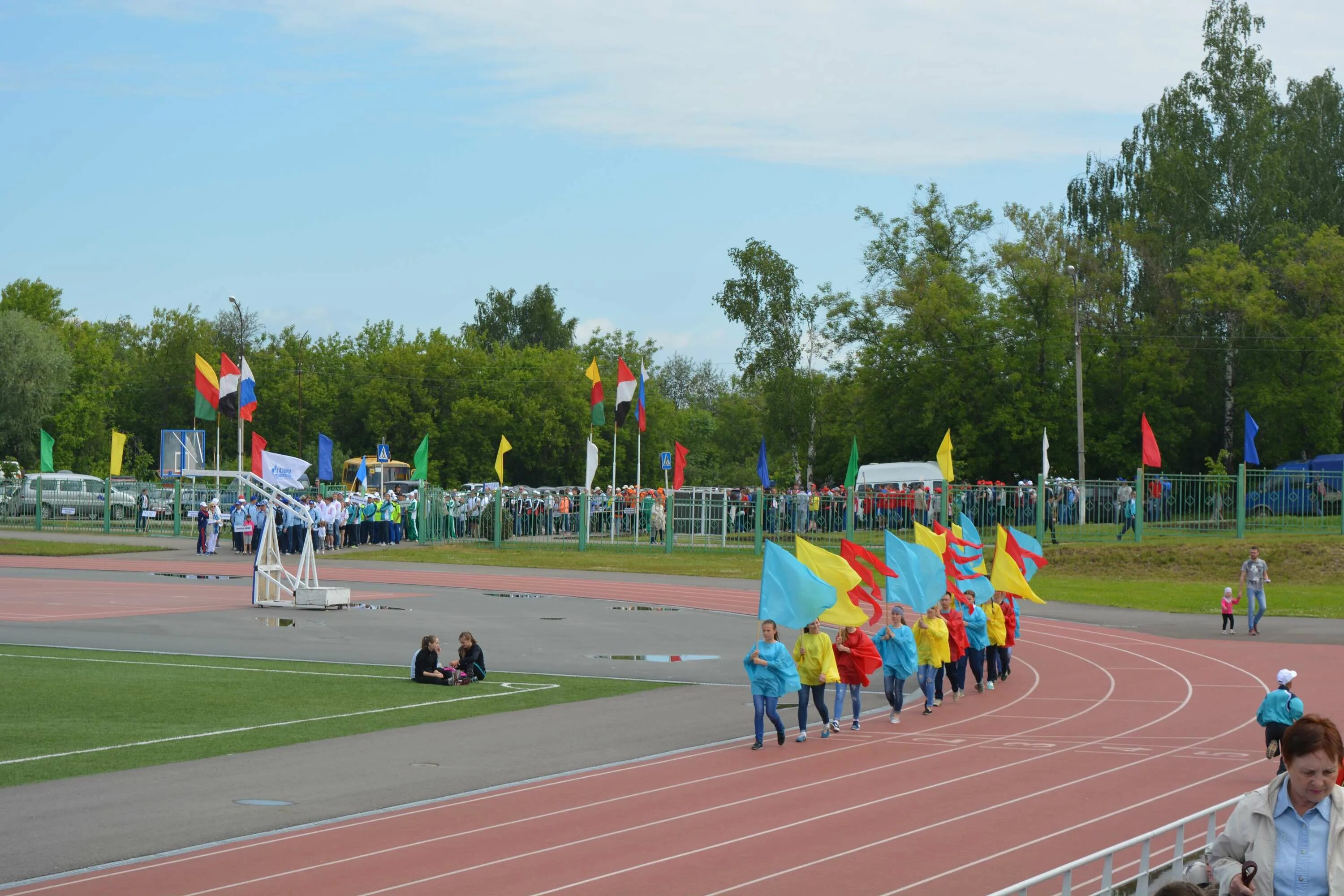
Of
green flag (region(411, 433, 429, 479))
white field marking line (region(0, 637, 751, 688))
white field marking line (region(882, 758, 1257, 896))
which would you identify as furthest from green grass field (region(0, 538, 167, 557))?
white field marking line (region(882, 758, 1257, 896))

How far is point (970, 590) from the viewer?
1998cm

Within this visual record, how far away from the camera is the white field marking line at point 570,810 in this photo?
9547 millimetres

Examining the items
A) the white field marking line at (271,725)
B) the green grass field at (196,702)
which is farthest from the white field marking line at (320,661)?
the white field marking line at (271,725)

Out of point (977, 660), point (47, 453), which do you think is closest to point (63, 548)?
point (47, 453)

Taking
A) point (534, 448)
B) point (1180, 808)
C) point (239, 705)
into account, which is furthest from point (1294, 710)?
point (534, 448)

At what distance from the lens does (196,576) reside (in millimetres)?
37281

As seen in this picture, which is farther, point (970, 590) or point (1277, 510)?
point (1277, 510)

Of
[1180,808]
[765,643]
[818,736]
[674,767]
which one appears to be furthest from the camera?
[818,736]

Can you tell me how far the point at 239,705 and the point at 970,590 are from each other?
392 inches

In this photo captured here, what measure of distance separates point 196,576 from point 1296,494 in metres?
30.3

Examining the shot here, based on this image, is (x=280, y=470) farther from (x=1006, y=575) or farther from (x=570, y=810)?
(x=570, y=810)

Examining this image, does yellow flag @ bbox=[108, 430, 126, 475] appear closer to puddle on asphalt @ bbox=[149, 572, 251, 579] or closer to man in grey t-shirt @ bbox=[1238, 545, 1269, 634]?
puddle on asphalt @ bbox=[149, 572, 251, 579]

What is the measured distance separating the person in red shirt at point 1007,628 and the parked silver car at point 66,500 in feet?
138

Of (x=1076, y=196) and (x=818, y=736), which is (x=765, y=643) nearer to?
(x=818, y=736)
